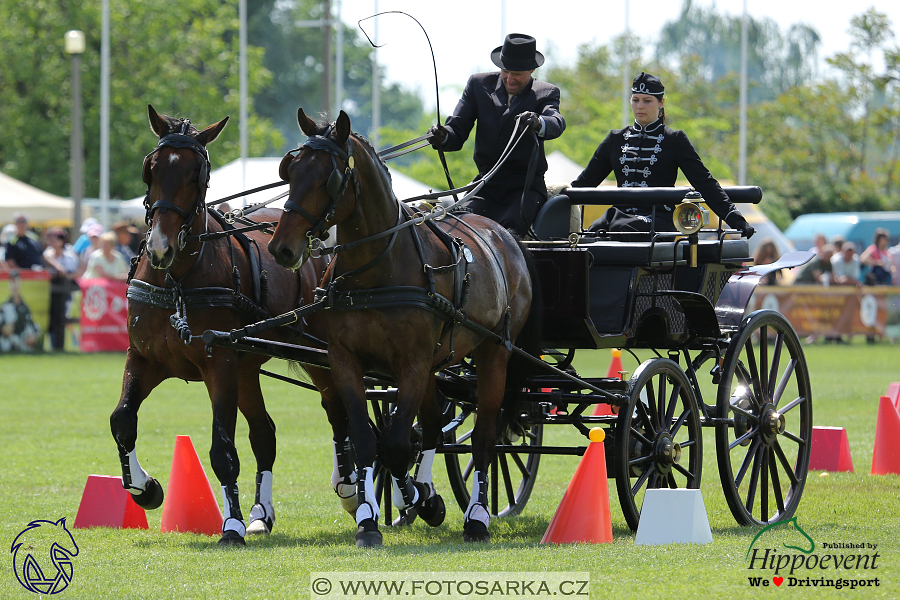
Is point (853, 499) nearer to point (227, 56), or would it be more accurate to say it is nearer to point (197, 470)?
point (197, 470)

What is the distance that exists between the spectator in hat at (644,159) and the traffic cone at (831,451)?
7.78ft

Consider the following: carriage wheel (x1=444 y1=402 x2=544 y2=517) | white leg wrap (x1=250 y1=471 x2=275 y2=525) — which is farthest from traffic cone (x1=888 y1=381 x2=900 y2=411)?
white leg wrap (x1=250 y1=471 x2=275 y2=525)

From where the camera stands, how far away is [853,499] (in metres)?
8.00

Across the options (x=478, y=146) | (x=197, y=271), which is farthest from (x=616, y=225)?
(x=197, y=271)

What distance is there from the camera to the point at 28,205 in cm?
2873

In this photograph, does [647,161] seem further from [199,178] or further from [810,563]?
[810,563]

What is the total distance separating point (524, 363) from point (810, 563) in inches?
83.5

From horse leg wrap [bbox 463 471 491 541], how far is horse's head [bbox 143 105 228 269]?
2021 millimetres

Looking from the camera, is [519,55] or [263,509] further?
[519,55]

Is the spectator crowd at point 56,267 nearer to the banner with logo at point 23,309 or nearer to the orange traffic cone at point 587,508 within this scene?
the banner with logo at point 23,309

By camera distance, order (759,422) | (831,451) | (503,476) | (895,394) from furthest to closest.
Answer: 1. (895,394)
2. (831,451)
3. (503,476)
4. (759,422)

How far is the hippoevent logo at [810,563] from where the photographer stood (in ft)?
16.9

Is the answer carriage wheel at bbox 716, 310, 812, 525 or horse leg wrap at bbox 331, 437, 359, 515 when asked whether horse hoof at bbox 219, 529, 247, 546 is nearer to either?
horse leg wrap at bbox 331, 437, 359, 515

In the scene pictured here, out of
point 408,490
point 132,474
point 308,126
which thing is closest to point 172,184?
point 308,126
